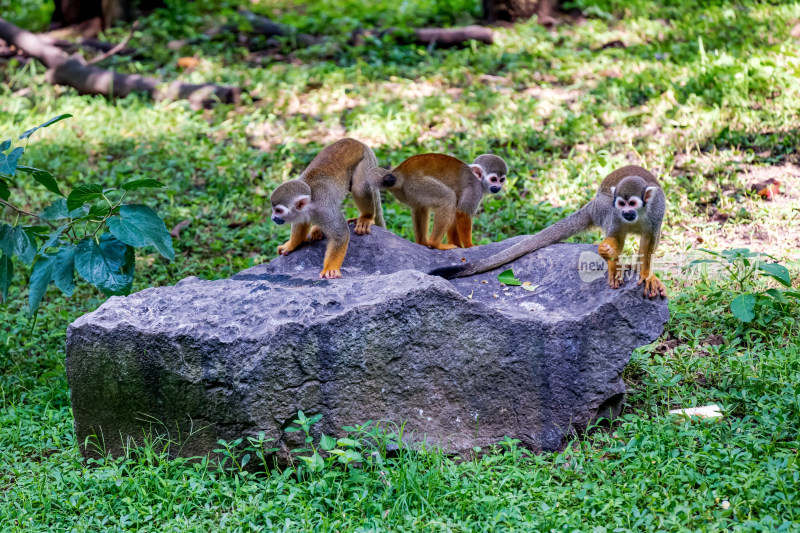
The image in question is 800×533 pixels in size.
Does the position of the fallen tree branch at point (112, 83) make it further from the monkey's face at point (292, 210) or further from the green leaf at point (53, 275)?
the green leaf at point (53, 275)

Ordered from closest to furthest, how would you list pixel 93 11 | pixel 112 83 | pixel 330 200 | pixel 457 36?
1. pixel 330 200
2. pixel 112 83
3. pixel 457 36
4. pixel 93 11

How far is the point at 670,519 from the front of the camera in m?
2.80

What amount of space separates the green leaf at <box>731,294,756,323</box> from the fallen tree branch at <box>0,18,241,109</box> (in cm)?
624

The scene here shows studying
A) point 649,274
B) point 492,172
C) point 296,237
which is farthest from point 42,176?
point 649,274

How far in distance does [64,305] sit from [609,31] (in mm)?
7612

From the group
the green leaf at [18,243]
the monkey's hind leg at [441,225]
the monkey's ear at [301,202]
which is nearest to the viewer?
the green leaf at [18,243]

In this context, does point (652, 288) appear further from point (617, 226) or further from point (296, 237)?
point (296, 237)

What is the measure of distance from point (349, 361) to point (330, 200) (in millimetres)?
1416

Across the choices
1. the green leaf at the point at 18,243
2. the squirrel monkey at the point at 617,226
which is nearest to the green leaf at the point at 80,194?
the green leaf at the point at 18,243

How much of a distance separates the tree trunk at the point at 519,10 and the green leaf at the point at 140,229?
8210 mm

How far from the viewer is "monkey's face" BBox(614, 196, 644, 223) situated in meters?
3.62

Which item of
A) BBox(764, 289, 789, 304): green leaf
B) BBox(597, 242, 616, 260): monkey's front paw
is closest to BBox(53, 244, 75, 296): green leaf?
BBox(597, 242, 616, 260): monkey's front paw

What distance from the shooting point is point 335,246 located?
13.6ft

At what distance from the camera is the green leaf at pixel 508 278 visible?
13.2 feet
